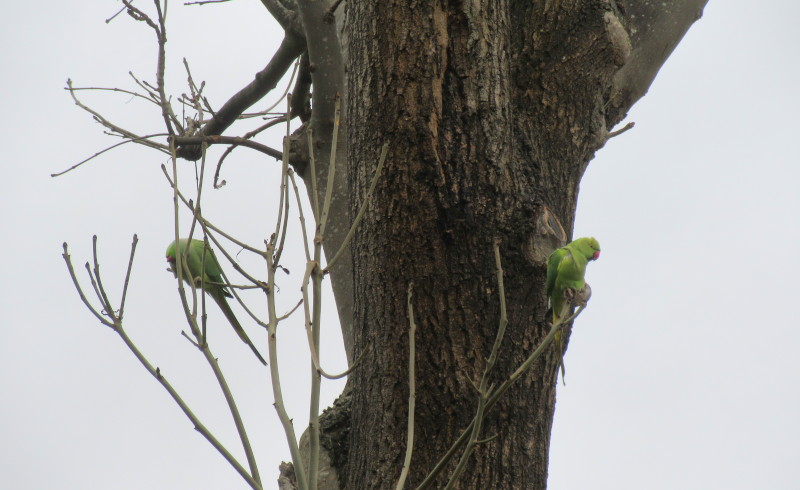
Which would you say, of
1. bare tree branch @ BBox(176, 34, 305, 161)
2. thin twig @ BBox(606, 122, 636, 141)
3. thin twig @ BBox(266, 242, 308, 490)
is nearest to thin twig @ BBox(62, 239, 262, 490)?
thin twig @ BBox(266, 242, 308, 490)

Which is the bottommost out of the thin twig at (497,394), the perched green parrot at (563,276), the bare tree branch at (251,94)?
the thin twig at (497,394)

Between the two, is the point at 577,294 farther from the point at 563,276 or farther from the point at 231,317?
the point at 231,317

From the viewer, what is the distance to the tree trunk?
1934 millimetres

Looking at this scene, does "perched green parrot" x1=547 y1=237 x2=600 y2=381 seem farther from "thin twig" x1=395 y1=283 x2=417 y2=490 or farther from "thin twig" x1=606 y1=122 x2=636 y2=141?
"thin twig" x1=395 y1=283 x2=417 y2=490

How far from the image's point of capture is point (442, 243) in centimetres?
199

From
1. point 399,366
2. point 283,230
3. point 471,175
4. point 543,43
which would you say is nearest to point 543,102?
point 543,43

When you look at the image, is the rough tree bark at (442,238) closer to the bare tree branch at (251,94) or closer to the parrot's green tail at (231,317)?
the bare tree branch at (251,94)

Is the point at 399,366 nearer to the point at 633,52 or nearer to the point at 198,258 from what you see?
the point at 633,52

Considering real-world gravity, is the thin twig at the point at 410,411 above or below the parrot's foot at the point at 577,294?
below

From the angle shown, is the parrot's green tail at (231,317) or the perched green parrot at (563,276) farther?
the parrot's green tail at (231,317)

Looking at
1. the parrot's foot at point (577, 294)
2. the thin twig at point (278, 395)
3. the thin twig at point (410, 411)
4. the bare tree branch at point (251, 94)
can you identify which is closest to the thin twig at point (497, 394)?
the thin twig at point (410, 411)

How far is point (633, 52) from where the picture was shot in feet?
9.29

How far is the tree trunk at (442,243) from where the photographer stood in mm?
1934

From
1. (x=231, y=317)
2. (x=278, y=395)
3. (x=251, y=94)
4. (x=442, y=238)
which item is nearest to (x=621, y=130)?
(x=442, y=238)
